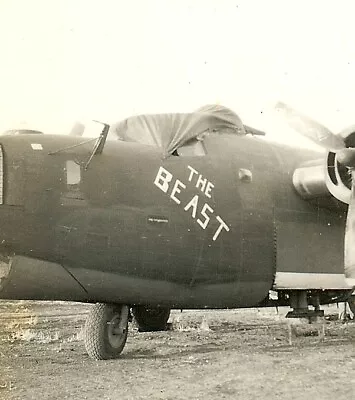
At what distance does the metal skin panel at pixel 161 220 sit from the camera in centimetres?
705

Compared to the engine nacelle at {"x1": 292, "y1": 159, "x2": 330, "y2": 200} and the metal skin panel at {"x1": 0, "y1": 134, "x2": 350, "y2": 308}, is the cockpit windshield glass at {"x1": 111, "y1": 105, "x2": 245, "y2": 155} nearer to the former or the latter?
the metal skin panel at {"x1": 0, "y1": 134, "x2": 350, "y2": 308}

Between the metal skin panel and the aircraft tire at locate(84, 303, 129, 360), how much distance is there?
730mm

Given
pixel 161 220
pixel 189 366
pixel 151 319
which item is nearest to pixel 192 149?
pixel 161 220

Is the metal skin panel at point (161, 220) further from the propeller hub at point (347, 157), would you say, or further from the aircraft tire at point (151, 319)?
the aircraft tire at point (151, 319)

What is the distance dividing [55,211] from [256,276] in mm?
3292

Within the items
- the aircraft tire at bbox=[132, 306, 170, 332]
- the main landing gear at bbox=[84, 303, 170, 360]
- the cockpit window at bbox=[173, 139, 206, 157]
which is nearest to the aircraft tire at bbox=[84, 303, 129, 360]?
the main landing gear at bbox=[84, 303, 170, 360]

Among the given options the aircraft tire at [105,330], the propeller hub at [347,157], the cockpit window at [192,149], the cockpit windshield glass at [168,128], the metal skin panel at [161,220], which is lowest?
the aircraft tire at [105,330]

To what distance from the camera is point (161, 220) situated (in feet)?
25.6

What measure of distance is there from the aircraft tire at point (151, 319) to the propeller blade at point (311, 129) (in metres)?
4.25

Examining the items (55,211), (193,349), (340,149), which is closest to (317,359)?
(193,349)

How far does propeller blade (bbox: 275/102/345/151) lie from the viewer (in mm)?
8484

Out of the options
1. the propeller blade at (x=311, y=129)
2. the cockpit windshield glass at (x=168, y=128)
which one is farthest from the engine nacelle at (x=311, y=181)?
the cockpit windshield glass at (x=168, y=128)

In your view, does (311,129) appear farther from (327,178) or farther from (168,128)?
(168,128)

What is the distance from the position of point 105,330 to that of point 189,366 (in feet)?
4.59
